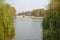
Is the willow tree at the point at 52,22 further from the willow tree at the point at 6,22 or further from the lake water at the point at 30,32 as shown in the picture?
the willow tree at the point at 6,22

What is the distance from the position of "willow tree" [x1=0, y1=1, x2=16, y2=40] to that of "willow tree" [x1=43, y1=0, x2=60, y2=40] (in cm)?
133

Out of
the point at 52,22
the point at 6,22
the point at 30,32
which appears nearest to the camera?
the point at 52,22

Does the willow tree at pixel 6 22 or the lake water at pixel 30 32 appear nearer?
the willow tree at pixel 6 22

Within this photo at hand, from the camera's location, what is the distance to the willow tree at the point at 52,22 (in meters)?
6.72

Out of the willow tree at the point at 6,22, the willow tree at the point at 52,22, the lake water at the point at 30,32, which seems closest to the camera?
the willow tree at the point at 52,22

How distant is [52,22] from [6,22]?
5.57 ft

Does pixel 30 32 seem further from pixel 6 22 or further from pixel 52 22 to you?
pixel 52 22

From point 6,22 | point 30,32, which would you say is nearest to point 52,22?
point 6,22

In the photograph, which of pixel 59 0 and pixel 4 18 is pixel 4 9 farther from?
pixel 59 0

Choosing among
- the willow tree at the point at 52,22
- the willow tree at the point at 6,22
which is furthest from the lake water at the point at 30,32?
the willow tree at the point at 6,22

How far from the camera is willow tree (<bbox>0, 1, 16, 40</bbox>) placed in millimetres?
6914

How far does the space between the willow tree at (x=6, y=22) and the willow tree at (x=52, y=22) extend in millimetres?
1331

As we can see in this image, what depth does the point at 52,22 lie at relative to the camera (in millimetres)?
6898

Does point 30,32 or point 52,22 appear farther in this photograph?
point 30,32
